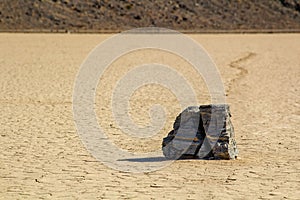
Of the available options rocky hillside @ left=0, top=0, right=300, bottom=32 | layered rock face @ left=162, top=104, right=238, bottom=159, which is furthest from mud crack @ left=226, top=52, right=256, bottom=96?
rocky hillside @ left=0, top=0, right=300, bottom=32

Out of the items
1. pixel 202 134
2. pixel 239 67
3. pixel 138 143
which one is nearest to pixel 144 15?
pixel 239 67

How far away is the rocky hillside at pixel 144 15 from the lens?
50.8m

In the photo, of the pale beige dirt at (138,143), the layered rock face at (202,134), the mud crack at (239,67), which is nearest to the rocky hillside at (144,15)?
the mud crack at (239,67)

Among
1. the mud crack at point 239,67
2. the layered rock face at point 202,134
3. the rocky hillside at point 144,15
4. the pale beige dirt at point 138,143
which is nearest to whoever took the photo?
the pale beige dirt at point 138,143

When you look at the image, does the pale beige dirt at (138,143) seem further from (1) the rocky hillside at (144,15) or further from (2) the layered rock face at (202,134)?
(1) the rocky hillside at (144,15)

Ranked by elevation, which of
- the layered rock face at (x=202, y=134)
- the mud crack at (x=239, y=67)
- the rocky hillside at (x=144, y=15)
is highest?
the rocky hillside at (x=144, y=15)

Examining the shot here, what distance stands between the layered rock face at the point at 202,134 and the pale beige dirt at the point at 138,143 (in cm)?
15

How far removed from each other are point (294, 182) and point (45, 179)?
9.42ft

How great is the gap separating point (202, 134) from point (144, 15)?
46.6 meters

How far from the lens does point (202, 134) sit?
852 centimetres

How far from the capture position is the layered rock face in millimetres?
8492

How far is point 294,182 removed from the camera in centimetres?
758

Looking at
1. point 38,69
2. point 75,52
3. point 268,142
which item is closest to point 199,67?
point 38,69

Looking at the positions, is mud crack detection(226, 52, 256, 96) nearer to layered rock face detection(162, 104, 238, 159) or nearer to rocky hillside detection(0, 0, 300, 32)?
layered rock face detection(162, 104, 238, 159)
